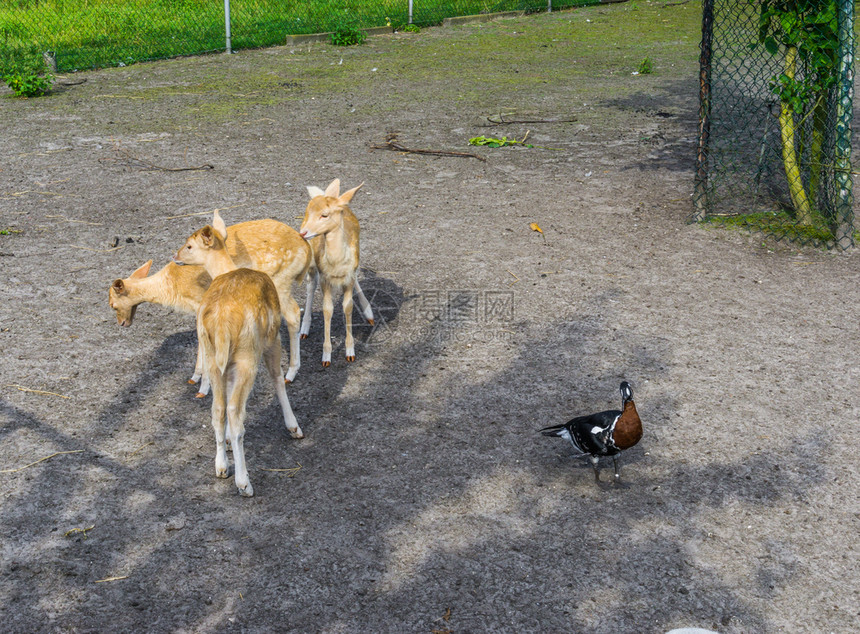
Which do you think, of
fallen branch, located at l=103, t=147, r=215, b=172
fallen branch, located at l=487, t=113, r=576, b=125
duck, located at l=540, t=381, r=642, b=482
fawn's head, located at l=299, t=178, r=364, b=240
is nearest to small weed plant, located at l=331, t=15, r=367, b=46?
fallen branch, located at l=487, t=113, r=576, b=125

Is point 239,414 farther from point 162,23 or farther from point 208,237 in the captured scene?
point 162,23

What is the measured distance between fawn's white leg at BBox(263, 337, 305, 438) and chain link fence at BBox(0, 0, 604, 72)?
35.5ft

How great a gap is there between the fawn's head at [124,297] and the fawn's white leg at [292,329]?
1010 mm

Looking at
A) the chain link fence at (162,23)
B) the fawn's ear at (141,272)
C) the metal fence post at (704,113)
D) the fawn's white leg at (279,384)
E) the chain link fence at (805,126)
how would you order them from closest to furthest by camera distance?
the fawn's white leg at (279,384), the fawn's ear at (141,272), the chain link fence at (805,126), the metal fence post at (704,113), the chain link fence at (162,23)

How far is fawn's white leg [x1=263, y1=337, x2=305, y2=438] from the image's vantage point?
185 inches

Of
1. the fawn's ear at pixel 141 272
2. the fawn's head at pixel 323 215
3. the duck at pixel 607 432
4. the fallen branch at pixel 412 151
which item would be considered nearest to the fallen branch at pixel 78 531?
the fawn's ear at pixel 141 272

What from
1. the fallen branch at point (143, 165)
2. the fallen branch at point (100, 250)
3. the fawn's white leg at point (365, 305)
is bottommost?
the fawn's white leg at point (365, 305)

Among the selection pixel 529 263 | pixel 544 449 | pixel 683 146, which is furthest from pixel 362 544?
pixel 683 146

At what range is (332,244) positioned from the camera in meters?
5.66

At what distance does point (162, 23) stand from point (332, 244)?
12.9 m

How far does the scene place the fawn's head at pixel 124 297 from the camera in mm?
5492

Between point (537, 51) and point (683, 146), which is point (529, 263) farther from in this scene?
point (537, 51)

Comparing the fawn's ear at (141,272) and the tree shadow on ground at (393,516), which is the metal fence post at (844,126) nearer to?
the tree shadow on ground at (393,516)

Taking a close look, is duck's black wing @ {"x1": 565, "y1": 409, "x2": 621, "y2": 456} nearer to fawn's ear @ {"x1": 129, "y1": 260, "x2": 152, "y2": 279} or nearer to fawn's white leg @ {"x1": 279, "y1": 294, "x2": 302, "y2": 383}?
fawn's white leg @ {"x1": 279, "y1": 294, "x2": 302, "y2": 383}
